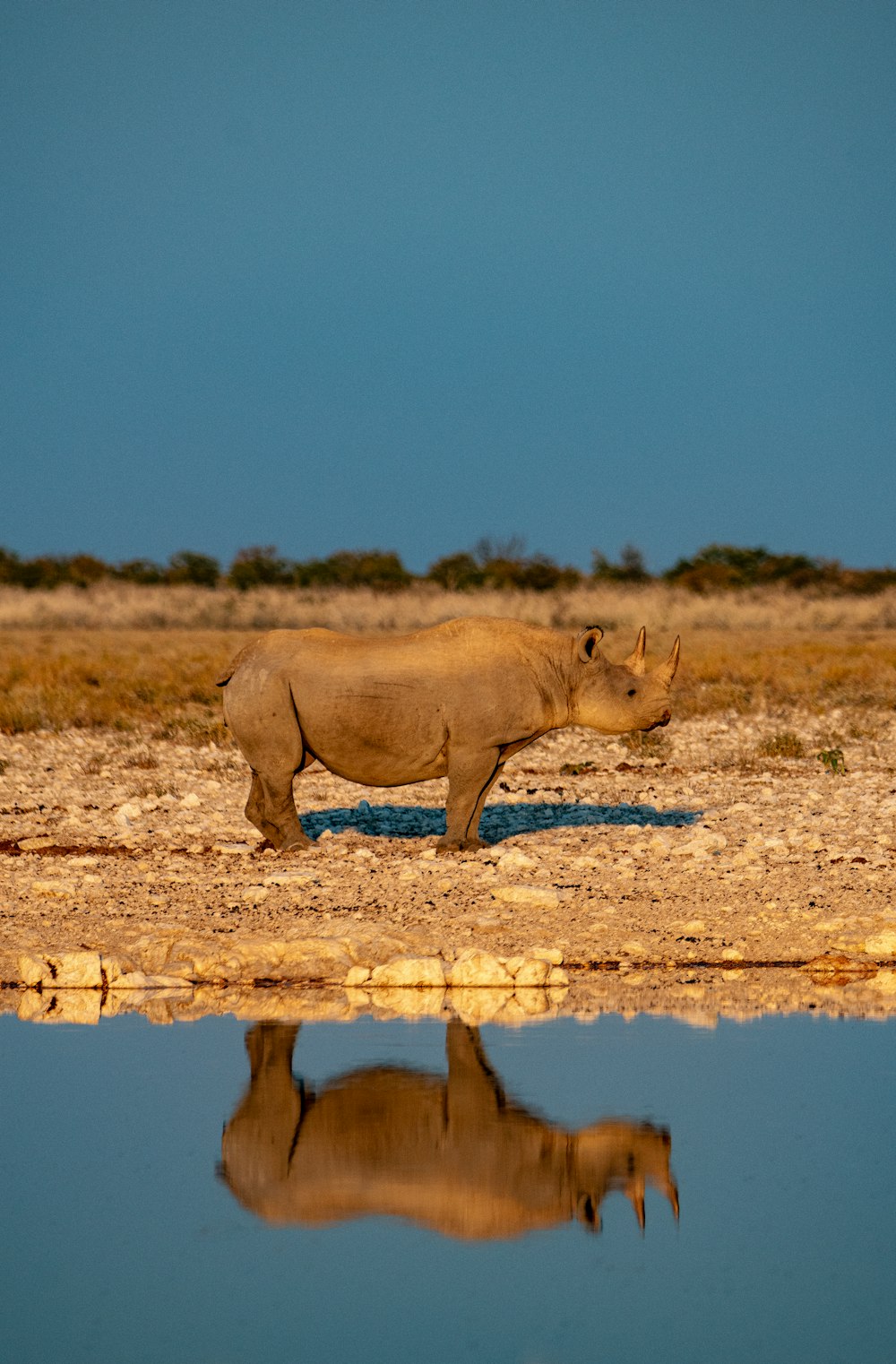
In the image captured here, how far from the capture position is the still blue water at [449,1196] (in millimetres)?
4949

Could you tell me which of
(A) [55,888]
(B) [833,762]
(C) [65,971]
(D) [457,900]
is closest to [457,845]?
(D) [457,900]

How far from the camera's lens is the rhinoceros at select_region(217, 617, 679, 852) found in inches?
459

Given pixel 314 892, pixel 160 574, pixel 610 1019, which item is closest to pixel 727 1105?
pixel 610 1019

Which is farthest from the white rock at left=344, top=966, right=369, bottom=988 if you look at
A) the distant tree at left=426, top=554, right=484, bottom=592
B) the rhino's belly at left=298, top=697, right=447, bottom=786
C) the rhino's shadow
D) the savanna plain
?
the distant tree at left=426, top=554, right=484, bottom=592

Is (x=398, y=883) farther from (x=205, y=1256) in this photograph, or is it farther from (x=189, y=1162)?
(x=205, y=1256)

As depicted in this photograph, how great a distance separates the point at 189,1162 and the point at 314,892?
4.35 m

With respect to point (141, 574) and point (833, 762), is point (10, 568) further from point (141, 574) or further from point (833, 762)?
point (833, 762)

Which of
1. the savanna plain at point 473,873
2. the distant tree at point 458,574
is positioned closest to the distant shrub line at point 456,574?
the distant tree at point 458,574

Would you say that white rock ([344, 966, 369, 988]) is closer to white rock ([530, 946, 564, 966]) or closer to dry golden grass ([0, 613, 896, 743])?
white rock ([530, 946, 564, 966])

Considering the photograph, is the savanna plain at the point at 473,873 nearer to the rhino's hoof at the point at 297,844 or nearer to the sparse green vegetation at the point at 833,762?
the sparse green vegetation at the point at 833,762

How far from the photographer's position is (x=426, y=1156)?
20.9 feet

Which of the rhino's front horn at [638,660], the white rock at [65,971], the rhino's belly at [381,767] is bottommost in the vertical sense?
the white rock at [65,971]

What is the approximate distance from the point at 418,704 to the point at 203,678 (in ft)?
42.8

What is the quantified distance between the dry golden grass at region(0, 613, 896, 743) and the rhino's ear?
7.13 metres
